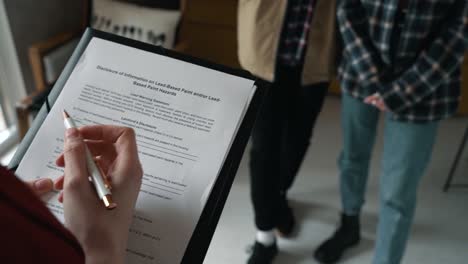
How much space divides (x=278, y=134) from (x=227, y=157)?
2.27ft

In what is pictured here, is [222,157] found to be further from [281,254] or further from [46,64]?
[46,64]

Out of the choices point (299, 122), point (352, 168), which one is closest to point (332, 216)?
point (352, 168)

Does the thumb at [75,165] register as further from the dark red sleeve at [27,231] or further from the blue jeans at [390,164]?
the blue jeans at [390,164]

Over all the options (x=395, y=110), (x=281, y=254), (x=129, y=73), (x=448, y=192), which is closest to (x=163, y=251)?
(x=129, y=73)

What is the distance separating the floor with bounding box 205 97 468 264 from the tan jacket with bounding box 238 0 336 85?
0.65 meters

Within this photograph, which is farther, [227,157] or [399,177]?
[399,177]

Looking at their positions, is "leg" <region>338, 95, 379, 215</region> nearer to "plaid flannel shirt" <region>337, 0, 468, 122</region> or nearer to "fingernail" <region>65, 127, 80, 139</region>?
"plaid flannel shirt" <region>337, 0, 468, 122</region>

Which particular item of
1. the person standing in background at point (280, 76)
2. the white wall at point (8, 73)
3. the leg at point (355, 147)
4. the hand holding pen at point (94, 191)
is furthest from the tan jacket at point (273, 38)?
the white wall at point (8, 73)

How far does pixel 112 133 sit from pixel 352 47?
2.39 ft

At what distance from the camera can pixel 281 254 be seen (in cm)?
146

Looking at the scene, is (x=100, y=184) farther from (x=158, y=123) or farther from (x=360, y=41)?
(x=360, y=41)

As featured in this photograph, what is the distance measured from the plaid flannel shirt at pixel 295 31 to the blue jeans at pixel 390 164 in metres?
0.21

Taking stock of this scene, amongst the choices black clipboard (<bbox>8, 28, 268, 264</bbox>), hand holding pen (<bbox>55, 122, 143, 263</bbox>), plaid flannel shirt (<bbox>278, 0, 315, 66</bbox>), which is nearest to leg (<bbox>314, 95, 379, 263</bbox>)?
plaid flannel shirt (<bbox>278, 0, 315, 66</bbox>)

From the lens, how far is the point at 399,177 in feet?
3.56
